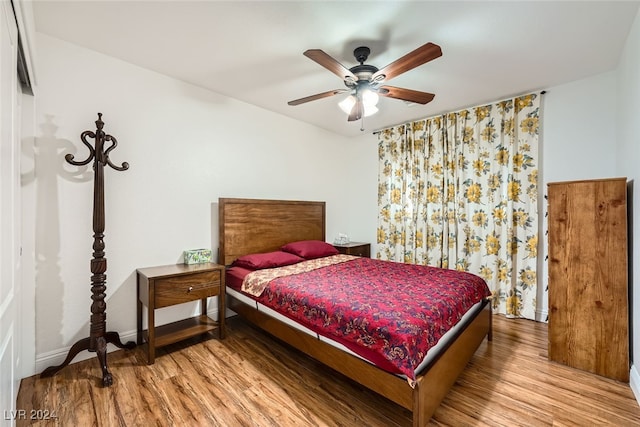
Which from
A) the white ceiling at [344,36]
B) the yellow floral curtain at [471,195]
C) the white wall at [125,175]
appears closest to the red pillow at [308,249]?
the white wall at [125,175]

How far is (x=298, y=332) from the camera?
2.14 m

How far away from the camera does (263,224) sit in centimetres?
349

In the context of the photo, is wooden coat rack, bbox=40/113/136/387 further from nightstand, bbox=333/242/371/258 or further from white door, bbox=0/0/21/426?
nightstand, bbox=333/242/371/258

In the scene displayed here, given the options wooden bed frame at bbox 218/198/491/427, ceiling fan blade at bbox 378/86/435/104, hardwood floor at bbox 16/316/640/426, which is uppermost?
ceiling fan blade at bbox 378/86/435/104

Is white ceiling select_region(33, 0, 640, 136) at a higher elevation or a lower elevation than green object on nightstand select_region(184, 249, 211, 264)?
higher

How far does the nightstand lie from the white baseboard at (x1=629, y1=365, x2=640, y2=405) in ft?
9.56

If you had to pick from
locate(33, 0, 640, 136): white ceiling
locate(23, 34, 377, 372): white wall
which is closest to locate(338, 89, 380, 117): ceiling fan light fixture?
locate(33, 0, 640, 136): white ceiling

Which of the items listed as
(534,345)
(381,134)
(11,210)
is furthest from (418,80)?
(11,210)

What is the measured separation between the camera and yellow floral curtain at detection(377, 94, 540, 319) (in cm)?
320

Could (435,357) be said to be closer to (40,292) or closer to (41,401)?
(41,401)

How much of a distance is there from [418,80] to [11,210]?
3.22 metres

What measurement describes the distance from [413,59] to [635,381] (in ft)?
8.89

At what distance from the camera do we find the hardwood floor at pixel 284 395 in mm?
1672

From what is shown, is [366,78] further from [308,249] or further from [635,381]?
[635,381]
